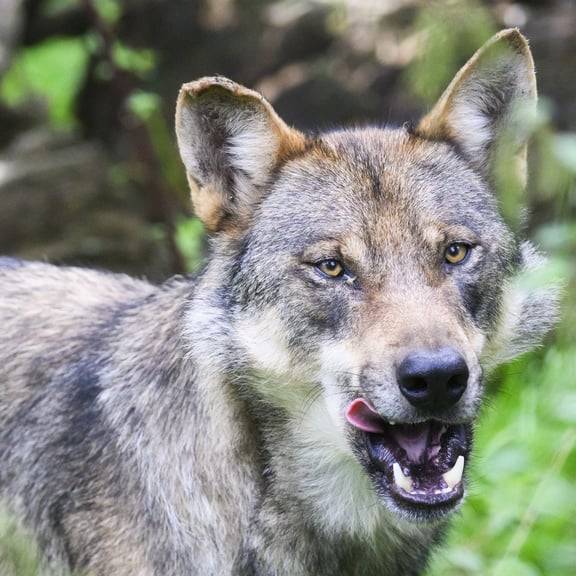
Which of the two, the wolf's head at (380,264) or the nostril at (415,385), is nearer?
the nostril at (415,385)

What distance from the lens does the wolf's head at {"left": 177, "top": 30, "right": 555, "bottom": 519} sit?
3902 mm

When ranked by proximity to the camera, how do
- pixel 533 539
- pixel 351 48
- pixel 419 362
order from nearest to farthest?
pixel 419 362 → pixel 533 539 → pixel 351 48

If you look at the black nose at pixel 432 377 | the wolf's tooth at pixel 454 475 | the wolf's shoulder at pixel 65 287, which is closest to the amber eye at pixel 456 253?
the black nose at pixel 432 377

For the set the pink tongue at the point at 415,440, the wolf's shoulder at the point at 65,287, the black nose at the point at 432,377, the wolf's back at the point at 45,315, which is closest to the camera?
the black nose at the point at 432,377

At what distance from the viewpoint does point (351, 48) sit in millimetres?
10906

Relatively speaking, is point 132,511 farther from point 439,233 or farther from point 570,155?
point 570,155

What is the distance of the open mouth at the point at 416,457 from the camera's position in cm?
394

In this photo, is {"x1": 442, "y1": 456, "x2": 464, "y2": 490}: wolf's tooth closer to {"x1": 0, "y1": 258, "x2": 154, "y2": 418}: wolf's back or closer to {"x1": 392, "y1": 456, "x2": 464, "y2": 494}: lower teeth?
{"x1": 392, "y1": 456, "x2": 464, "y2": 494}: lower teeth

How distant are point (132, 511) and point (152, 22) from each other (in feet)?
25.2

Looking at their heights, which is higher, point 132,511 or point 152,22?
point 152,22

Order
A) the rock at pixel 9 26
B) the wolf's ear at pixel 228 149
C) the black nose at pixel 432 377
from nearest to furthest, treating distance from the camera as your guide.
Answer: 1. the black nose at pixel 432 377
2. the wolf's ear at pixel 228 149
3. the rock at pixel 9 26

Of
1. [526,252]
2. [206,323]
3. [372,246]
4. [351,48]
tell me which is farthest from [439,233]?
[351,48]

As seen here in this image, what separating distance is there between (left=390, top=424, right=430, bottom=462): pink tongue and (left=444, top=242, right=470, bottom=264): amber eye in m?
0.64

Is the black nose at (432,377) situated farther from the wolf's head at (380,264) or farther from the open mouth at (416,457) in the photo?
the open mouth at (416,457)
